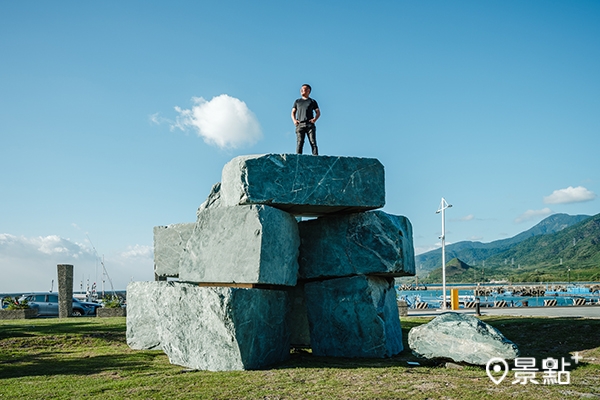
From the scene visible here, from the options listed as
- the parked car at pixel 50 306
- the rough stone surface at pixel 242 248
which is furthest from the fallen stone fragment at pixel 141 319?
the parked car at pixel 50 306

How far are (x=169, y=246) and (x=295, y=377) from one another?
17.9ft

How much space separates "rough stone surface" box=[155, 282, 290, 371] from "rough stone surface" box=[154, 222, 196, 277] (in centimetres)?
192

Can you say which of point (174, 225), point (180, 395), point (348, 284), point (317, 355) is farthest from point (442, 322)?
point (174, 225)

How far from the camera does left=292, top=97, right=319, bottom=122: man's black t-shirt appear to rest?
1099 cm

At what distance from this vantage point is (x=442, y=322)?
8.98 metres

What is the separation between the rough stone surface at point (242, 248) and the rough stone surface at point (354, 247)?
0.79m

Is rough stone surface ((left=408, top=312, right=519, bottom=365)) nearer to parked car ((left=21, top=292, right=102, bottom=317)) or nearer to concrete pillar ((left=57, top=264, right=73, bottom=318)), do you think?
concrete pillar ((left=57, top=264, right=73, bottom=318))

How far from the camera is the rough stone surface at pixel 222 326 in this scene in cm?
881

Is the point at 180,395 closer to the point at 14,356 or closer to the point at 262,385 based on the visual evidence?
the point at 262,385

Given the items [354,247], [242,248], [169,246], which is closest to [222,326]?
[242,248]

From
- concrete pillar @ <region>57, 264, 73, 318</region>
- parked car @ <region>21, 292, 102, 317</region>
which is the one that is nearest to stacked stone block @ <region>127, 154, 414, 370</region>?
concrete pillar @ <region>57, 264, 73, 318</region>

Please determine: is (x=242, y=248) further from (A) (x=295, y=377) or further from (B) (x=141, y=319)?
(B) (x=141, y=319)

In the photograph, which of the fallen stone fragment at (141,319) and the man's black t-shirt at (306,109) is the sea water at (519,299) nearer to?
the fallen stone fragment at (141,319)

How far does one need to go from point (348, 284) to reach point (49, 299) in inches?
774
